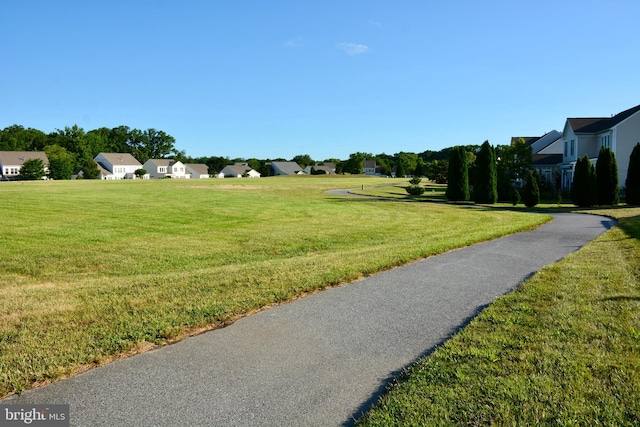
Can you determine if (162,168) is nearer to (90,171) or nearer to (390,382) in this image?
(90,171)

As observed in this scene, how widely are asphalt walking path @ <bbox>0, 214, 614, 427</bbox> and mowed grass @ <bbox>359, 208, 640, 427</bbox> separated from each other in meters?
0.33

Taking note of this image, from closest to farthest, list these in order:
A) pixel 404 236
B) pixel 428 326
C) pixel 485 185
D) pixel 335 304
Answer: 1. pixel 428 326
2. pixel 335 304
3. pixel 404 236
4. pixel 485 185

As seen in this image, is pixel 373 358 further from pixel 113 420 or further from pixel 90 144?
pixel 90 144

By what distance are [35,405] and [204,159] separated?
15400 centimetres

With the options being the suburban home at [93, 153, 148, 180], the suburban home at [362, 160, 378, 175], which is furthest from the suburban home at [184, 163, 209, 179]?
the suburban home at [362, 160, 378, 175]

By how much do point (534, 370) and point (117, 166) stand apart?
114 metres

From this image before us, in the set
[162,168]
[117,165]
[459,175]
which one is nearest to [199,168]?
[162,168]

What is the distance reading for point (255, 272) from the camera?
8.38 meters

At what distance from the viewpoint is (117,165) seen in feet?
346

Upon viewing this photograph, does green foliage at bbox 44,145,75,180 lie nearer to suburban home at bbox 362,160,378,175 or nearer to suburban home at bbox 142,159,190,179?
suburban home at bbox 142,159,190,179

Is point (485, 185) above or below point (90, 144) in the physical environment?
below

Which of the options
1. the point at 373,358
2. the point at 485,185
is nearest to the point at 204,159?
the point at 485,185

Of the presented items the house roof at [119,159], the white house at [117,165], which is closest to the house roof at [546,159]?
the white house at [117,165]

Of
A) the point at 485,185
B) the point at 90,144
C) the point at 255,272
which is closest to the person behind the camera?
the point at 255,272
